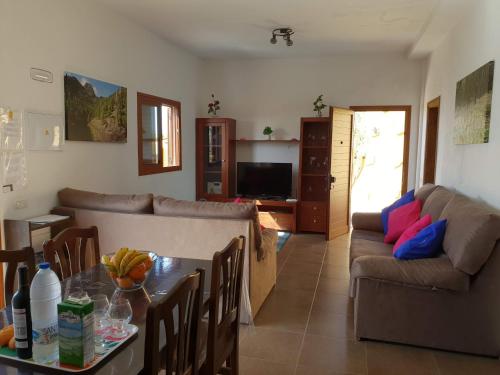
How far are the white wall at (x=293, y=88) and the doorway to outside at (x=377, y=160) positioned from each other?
1.82m

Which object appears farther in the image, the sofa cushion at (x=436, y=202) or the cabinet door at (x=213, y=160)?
the cabinet door at (x=213, y=160)

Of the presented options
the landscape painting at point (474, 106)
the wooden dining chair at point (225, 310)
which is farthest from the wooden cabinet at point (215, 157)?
the wooden dining chair at point (225, 310)

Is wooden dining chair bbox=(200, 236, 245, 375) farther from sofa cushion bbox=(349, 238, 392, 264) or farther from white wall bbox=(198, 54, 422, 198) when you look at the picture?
white wall bbox=(198, 54, 422, 198)

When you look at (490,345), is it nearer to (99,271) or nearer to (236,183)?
(99,271)

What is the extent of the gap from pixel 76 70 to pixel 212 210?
2.00m

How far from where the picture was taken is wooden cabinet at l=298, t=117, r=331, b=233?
6.09 m

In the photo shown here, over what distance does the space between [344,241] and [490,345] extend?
10.1ft

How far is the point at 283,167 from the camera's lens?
631cm

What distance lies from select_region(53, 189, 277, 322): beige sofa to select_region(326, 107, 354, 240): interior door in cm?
254

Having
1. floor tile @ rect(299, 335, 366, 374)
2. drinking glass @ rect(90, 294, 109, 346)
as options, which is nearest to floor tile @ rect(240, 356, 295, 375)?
floor tile @ rect(299, 335, 366, 374)

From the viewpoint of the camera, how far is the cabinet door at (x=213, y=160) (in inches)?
253

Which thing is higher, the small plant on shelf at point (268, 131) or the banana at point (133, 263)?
the small plant on shelf at point (268, 131)

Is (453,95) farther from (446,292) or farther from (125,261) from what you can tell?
(125,261)

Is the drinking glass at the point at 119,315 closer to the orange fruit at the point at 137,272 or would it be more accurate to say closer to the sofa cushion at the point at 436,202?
the orange fruit at the point at 137,272
